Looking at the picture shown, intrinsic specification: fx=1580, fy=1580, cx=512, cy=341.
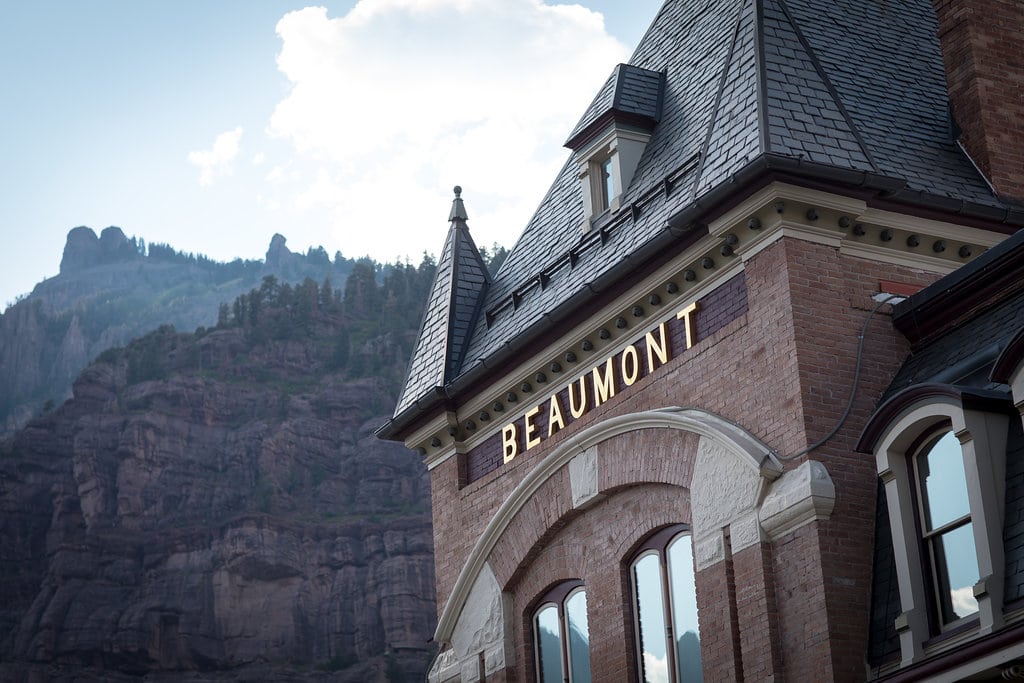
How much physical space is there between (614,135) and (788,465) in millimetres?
6008

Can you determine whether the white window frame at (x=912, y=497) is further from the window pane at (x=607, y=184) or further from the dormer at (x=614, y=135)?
the window pane at (x=607, y=184)

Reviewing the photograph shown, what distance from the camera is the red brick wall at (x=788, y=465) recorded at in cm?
1377

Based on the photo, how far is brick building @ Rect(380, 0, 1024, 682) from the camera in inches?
518

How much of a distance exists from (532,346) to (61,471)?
127m

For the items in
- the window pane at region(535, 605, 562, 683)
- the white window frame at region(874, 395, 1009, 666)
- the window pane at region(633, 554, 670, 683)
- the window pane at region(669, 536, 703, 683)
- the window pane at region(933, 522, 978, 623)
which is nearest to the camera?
the white window frame at region(874, 395, 1009, 666)

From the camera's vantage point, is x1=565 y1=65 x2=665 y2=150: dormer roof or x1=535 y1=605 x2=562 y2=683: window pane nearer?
x1=535 y1=605 x2=562 y2=683: window pane

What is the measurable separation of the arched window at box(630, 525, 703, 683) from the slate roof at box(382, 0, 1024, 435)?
2.89 m

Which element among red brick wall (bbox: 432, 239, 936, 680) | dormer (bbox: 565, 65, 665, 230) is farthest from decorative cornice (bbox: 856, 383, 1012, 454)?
dormer (bbox: 565, 65, 665, 230)

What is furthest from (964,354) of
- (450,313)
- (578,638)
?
(450,313)

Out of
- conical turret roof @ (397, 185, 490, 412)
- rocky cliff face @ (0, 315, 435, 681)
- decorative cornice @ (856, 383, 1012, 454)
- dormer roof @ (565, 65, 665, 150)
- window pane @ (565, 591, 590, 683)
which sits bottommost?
window pane @ (565, 591, 590, 683)

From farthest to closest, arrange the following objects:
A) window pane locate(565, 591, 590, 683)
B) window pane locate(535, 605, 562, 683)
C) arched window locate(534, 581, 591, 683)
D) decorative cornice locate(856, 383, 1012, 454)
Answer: window pane locate(535, 605, 562, 683), arched window locate(534, 581, 591, 683), window pane locate(565, 591, 590, 683), decorative cornice locate(856, 383, 1012, 454)

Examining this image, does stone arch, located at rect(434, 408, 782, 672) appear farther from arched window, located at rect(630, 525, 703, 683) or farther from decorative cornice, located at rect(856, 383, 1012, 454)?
decorative cornice, located at rect(856, 383, 1012, 454)

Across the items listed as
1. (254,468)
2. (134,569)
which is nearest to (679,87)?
(134,569)

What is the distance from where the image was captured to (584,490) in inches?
682
